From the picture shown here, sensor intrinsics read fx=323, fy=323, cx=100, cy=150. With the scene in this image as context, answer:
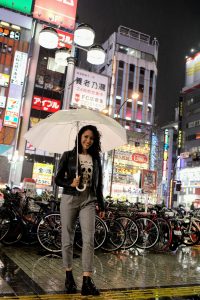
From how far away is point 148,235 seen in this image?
348 inches

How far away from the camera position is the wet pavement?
429 cm

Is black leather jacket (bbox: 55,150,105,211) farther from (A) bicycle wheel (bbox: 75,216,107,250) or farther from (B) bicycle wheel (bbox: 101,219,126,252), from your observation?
(B) bicycle wheel (bbox: 101,219,126,252)

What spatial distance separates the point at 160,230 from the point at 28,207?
12.1 feet

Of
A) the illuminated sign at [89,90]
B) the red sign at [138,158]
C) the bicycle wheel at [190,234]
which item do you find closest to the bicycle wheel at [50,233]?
the bicycle wheel at [190,234]

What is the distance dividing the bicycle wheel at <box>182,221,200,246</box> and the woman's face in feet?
21.7

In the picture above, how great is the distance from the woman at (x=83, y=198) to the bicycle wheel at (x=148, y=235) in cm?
461

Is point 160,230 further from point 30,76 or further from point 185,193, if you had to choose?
point 185,193

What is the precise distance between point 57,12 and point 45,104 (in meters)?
11.3

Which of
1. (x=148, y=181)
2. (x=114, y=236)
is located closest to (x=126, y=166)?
(x=148, y=181)

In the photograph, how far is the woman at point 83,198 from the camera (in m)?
4.13

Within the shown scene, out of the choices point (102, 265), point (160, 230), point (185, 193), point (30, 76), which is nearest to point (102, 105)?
point (160, 230)

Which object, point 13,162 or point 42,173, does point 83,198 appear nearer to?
point 13,162

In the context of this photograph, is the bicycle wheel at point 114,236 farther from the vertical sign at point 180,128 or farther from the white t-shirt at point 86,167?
the vertical sign at point 180,128

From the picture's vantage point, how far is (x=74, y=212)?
4.30 metres
